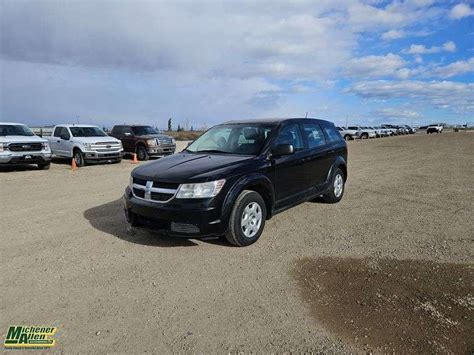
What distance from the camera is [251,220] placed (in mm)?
5062

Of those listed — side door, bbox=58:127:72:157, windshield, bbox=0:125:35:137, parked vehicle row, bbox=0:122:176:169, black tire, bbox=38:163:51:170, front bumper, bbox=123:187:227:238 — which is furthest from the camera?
side door, bbox=58:127:72:157

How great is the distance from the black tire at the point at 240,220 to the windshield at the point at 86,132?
13.5 metres

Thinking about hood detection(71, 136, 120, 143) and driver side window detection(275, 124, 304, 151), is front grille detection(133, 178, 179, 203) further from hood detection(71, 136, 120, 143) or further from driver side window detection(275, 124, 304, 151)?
hood detection(71, 136, 120, 143)

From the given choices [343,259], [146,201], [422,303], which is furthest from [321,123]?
[422,303]

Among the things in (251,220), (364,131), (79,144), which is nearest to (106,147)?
(79,144)

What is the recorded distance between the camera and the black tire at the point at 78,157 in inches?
611

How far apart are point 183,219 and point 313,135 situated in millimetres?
3354

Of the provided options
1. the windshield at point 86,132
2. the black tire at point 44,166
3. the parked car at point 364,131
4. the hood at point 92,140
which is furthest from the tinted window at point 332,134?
the parked car at point 364,131

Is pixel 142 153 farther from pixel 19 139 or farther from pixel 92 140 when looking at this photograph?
pixel 19 139

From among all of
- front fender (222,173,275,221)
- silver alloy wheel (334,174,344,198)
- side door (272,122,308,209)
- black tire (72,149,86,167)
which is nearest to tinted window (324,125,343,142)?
silver alloy wheel (334,174,344,198)

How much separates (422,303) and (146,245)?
3398 millimetres

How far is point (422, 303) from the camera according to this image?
3471 millimetres

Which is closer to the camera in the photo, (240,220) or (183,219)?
(183,219)

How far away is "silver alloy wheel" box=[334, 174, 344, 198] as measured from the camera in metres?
7.48
